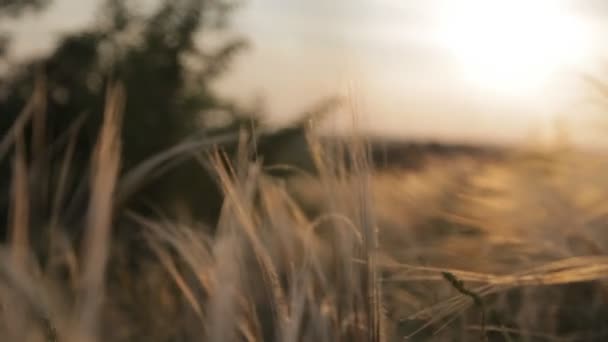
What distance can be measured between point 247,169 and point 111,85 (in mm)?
526

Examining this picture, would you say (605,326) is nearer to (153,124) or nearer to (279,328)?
(279,328)

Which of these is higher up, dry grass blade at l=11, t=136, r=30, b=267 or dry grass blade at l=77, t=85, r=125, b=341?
dry grass blade at l=77, t=85, r=125, b=341

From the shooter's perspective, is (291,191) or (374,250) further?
(291,191)

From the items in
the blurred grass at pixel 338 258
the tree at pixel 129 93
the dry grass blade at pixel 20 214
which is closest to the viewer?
the blurred grass at pixel 338 258

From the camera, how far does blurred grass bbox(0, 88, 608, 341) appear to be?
0.87 meters

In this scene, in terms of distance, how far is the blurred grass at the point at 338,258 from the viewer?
2.84 feet

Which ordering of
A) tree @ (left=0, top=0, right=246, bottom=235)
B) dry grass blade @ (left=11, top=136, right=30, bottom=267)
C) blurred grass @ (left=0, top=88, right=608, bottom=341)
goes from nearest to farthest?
blurred grass @ (left=0, top=88, right=608, bottom=341) < dry grass blade @ (left=11, top=136, right=30, bottom=267) < tree @ (left=0, top=0, right=246, bottom=235)

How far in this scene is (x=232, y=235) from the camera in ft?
3.03

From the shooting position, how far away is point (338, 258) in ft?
3.18

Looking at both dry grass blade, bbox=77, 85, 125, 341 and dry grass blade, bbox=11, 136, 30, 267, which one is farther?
dry grass blade, bbox=11, 136, 30, 267

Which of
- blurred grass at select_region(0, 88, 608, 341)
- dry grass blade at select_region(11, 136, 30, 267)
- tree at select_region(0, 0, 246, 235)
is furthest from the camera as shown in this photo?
tree at select_region(0, 0, 246, 235)

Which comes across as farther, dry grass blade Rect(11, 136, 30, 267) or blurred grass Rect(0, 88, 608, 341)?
dry grass blade Rect(11, 136, 30, 267)

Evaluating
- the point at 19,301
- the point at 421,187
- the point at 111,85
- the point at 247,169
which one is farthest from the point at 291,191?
the point at 19,301

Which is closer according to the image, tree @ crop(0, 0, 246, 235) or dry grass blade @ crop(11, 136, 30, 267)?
dry grass blade @ crop(11, 136, 30, 267)
